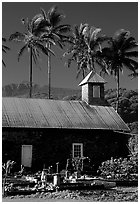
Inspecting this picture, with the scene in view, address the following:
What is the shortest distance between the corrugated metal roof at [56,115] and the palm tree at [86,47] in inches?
429

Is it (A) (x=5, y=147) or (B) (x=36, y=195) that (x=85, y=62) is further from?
(B) (x=36, y=195)

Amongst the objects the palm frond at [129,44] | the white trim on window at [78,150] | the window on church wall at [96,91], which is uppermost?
the palm frond at [129,44]

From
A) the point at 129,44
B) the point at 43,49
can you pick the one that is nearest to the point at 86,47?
the point at 129,44

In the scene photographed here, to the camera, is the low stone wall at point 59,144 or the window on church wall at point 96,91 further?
the window on church wall at point 96,91

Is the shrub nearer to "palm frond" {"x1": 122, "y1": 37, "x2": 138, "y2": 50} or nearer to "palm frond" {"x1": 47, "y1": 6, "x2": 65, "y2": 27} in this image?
"palm frond" {"x1": 122, "y1": 37, "x2": 138, "y2": 50}

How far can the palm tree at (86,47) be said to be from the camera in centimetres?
3212

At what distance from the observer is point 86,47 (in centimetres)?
3316

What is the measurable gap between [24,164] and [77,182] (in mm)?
4833

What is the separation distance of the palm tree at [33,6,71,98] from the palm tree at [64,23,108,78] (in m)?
1.59

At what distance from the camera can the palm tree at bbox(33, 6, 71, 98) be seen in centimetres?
2906

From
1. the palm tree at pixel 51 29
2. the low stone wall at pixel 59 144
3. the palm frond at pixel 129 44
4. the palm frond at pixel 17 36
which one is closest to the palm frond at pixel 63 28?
the palm tree at pixel 51 29

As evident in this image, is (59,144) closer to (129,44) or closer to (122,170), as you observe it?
(122,170)

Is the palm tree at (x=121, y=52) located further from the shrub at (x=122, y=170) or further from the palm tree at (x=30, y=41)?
the shrub at (x=122, y=170)

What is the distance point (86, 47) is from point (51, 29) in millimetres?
4124
